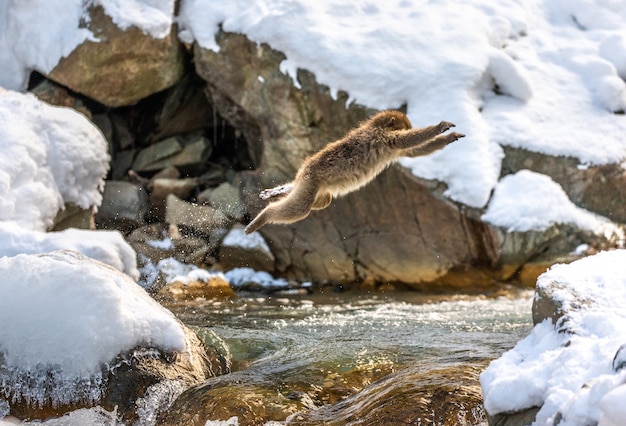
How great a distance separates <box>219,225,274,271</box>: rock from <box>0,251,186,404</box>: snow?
7134mm

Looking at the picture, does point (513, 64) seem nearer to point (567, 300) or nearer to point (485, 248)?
point (485, 248)

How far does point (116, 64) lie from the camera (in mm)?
13031

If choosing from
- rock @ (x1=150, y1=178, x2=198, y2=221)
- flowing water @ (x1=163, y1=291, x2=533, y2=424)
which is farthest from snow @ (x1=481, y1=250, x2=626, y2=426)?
rock @ (x1=150, y1=178, x2=198, y2=221)

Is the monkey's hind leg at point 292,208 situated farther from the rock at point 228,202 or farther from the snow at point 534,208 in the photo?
the rock at point 228,202

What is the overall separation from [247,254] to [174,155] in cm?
331

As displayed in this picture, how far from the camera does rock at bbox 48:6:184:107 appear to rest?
12898 mm

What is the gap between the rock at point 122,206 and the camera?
12602 mm

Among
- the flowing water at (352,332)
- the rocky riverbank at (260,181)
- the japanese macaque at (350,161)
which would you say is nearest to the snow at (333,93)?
the rocky riverbank at (260,181)

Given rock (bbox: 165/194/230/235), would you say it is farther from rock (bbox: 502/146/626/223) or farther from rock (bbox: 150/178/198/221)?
rock (bbox: 502/146/626/223)

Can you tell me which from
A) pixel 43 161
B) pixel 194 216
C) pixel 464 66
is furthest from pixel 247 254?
pixel 464 66

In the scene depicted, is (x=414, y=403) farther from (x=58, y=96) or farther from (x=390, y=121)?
(x=58, y=96)

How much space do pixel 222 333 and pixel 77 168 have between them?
442 centimetres

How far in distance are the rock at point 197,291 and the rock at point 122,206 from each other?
10.4ft

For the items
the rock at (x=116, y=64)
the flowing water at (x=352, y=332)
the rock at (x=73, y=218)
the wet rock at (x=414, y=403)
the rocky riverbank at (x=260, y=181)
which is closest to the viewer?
the wet rock at (x=414, y=403)
